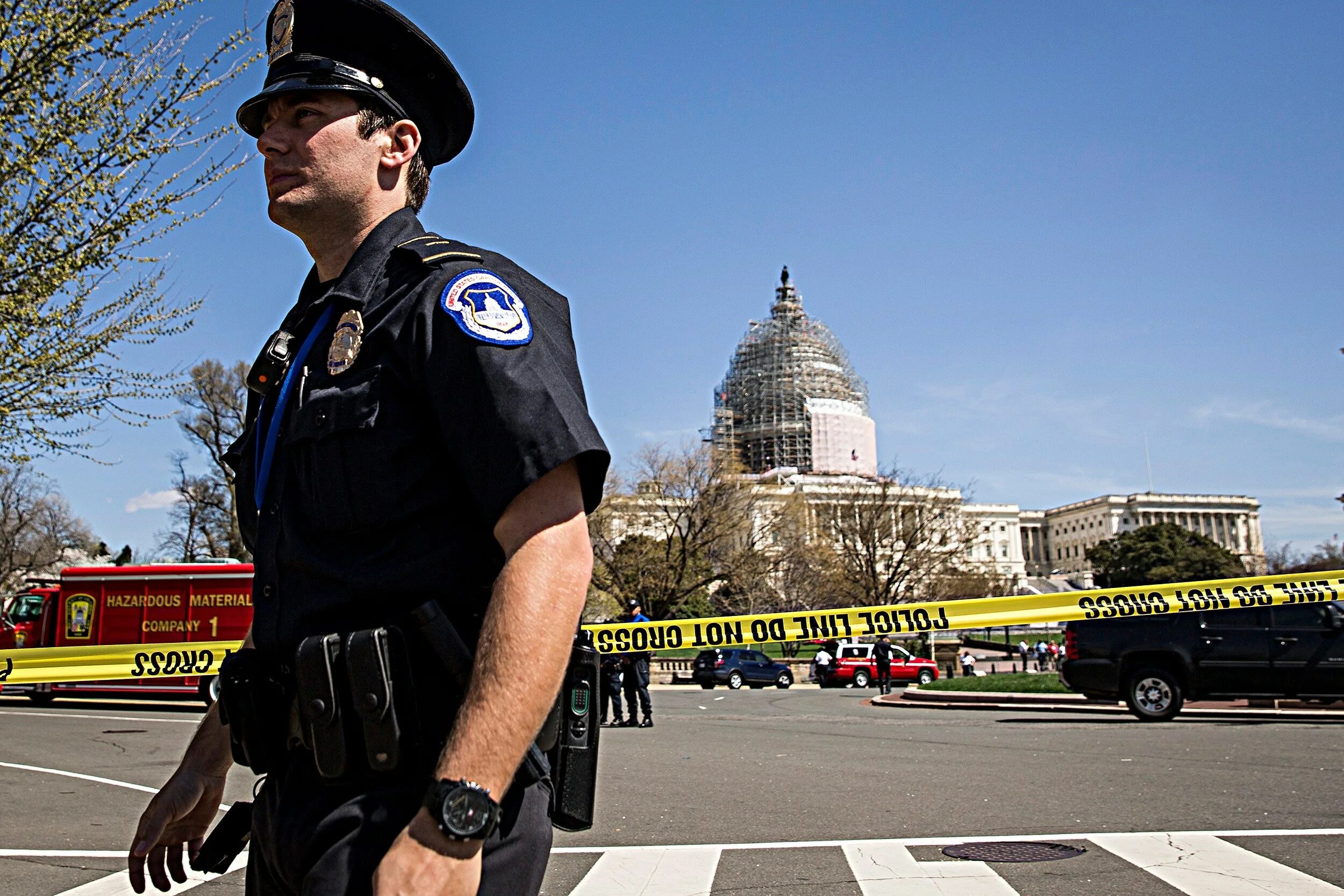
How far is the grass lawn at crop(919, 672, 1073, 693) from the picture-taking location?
78.4ft

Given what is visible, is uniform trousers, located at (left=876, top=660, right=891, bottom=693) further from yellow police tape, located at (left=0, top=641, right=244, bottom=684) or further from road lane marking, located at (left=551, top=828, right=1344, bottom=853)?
road lane marking, located at (left=551, top=828, right=1344, bottom=853)

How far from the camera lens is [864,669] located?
37.5 meters

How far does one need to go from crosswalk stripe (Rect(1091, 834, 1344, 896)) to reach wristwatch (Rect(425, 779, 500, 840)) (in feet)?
14.9

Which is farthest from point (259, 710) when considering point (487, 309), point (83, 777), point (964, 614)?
point (83, 777)

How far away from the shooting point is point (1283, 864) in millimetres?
5598

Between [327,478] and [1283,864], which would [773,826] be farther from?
[327,478]

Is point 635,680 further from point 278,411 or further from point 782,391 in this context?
point 782,391

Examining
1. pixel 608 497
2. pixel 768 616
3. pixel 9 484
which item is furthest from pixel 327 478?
pixel 9 484

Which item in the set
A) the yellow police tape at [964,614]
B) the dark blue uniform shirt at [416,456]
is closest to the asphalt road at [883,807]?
the yellow police tape at [964,614]

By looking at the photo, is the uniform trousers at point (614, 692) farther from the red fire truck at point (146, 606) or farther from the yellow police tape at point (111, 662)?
the red fire truck at point (146, 606)

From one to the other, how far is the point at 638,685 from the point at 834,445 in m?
105

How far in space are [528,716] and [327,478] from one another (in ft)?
1.68

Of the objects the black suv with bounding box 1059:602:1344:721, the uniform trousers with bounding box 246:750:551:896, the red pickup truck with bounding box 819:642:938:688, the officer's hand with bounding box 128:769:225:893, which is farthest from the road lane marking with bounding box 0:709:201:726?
the red pickup truck with bounding box 819:642:938:688

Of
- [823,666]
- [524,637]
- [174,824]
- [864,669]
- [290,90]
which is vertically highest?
[290,90]
